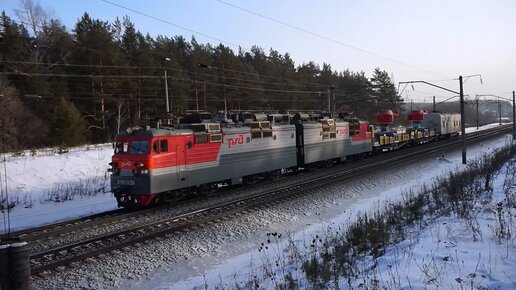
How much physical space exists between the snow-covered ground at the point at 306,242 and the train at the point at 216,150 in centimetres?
230

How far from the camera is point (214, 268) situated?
32.7ft

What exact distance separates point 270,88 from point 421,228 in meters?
55.4

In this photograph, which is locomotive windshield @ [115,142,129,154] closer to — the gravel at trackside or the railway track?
the railway track

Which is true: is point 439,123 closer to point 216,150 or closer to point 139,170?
point 216,150

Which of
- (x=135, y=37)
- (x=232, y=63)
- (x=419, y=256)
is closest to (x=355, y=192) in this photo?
(x=419, y=256)

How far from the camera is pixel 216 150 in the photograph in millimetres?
17438

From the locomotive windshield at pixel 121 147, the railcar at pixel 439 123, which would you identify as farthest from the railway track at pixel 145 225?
the railcar at pixel 439 123

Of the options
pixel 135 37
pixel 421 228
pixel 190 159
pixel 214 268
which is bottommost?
pixel 214 268

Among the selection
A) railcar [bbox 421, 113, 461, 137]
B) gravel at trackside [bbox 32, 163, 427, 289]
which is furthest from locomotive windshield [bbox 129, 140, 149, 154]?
railcar [bbox 421, 113, 461, 137]

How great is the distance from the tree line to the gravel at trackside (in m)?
21.4

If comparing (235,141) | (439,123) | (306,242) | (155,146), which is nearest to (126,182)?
(155,146)

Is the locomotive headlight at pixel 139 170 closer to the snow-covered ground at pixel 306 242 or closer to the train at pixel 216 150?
the train at pixel 216 150

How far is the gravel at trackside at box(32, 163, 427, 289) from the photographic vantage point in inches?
352

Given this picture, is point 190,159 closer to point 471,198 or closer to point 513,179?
point 471,198
